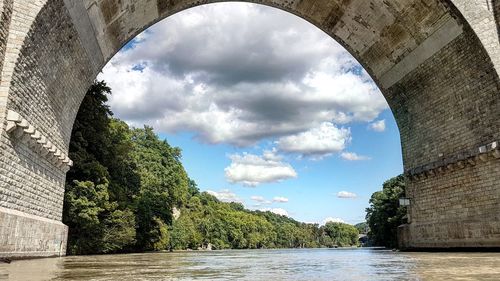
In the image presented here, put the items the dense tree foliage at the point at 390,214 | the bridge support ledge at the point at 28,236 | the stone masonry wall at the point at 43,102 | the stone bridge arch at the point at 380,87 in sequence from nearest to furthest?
the bridge support ledge at the point at 28,236
the stone masonry wall at the point at 43,102
the stone bridge arch at the point at 380,87
the dense tree foliage at the point at 390,214

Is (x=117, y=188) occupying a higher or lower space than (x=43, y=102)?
lower

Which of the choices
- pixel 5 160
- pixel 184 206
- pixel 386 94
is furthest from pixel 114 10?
pixel 184 206

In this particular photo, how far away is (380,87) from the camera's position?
21.2 meters

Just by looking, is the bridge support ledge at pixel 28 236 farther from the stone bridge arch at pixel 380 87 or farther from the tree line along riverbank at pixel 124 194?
the tree line along riverbank at pixel 124 194

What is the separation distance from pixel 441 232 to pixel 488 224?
2.60 meters

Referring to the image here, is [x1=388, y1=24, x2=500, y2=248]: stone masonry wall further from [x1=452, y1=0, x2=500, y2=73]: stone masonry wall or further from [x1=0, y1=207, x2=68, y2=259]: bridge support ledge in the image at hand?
[x1=0, y1=207, x2=68, y2=259]: bridge support ledge

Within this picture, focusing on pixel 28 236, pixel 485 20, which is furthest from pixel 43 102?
pixel 485 20

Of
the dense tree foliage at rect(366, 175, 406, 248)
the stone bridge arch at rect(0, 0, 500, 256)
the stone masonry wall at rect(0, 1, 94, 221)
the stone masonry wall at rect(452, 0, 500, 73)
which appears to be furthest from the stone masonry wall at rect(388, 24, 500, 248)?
the dense tree foliage at rect(366, 175, 406, 248)

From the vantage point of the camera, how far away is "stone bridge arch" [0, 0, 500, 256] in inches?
442

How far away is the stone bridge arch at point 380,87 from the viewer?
1123cm

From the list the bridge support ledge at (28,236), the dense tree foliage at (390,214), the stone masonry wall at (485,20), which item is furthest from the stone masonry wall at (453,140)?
the dense tree foliage at (390,214)

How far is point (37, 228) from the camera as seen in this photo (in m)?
12.7

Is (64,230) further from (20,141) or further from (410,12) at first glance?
(410,12)

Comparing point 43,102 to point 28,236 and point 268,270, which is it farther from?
point 268,270
